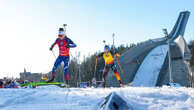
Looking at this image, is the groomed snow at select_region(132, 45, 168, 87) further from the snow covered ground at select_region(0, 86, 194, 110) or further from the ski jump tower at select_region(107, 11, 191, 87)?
the snow covered ground at select_region(0, 86, 194, 110)

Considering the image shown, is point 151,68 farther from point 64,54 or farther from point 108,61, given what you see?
point 64,54

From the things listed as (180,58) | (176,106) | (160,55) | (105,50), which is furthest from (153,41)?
(176,106)

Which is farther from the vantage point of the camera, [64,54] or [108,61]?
[108,61]

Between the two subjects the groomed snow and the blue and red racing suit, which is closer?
the blue and red racing suit

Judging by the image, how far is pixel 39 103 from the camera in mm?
3162

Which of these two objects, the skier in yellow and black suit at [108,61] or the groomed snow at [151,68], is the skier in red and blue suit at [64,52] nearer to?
the skier in yellow and black suit at [108,61]

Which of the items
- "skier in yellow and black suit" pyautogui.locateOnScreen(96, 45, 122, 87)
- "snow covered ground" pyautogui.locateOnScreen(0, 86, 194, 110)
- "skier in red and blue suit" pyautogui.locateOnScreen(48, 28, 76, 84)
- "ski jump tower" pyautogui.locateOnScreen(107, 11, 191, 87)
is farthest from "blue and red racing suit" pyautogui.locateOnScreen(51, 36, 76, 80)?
"ski jump tower" pyautogui.locateOnScreen(107, 11, 191, 87)

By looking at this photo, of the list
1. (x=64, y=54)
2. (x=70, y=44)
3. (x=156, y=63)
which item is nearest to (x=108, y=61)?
(x=70, y=44)

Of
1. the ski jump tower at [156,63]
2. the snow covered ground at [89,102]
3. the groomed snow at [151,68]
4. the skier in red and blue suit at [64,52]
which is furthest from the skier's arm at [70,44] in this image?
the groomed snow at [151,68]

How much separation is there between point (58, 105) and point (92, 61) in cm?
5360

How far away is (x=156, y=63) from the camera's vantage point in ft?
119

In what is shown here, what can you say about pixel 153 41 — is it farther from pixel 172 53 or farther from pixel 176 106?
pixel 176 106

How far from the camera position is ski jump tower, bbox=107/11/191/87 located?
1236 inches

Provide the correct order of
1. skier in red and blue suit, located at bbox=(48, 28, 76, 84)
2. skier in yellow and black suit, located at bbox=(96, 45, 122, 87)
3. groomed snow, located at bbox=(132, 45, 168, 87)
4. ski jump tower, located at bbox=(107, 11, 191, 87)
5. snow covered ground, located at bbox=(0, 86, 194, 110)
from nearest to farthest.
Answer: snow covered ground, located at bbox=(0, 86, 194, 110) < skier in red and blue suit, located at bbox=(48, 28, 76, 84) < skier in yellow and black suit, located at bbox=(96, 45, 122, 87) < ski jump tower, located at bbox=(107, 11, 191, 87) < groomed snow, located at bbox=(132, 45, 168, 87)
